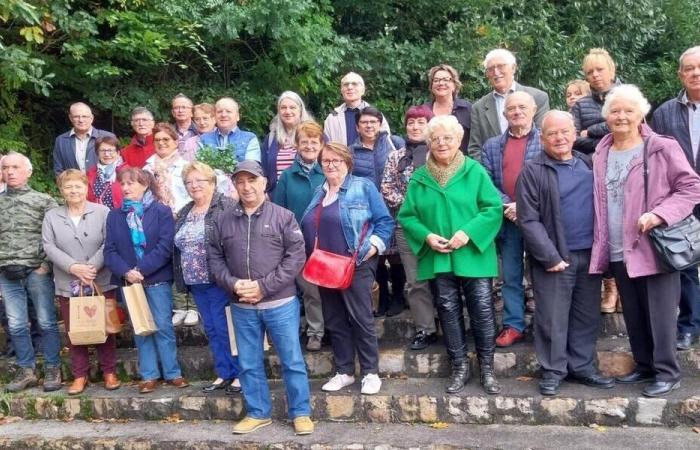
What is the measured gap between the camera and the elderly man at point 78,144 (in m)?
6.64

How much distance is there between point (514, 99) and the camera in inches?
189

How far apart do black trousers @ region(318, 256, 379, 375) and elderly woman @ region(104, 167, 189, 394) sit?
131cm

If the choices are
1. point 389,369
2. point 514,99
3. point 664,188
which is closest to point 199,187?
point 389,369

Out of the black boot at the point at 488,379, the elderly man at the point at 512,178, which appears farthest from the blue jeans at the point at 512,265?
the black boot at the point at 488,379

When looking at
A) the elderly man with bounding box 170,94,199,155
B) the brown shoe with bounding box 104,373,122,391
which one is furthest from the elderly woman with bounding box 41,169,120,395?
the elderly man with bounding box 170,94,199,155

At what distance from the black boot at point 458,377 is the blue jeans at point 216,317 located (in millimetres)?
1640

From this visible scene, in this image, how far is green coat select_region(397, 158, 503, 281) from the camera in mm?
4535

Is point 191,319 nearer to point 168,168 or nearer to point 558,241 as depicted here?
point 168,168

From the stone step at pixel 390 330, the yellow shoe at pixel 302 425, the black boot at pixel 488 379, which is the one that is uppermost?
the stone step at pixel 390 330

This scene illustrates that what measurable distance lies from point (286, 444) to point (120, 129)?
18.7 ft

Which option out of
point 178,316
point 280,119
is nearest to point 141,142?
point 280,119

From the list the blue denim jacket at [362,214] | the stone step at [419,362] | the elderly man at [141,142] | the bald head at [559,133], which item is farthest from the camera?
the elderly man at [141,142]

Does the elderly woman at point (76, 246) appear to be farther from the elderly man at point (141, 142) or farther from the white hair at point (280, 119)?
the white hair at point (280, 119)

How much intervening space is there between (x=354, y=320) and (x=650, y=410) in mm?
2062
